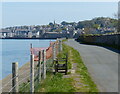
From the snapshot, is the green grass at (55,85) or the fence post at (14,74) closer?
the fence post at (14,74)

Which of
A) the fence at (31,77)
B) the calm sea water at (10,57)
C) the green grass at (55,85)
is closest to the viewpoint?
the fence at (31,77)

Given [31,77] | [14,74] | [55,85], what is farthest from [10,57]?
[14,74]

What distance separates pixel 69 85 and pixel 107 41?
41275mm

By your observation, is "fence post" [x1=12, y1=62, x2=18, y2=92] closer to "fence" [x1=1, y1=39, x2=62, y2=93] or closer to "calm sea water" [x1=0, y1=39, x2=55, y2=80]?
"fence" [x1=1, y1=39, x2=62, y2=93]

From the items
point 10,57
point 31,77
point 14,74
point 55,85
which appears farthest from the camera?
point 10,57

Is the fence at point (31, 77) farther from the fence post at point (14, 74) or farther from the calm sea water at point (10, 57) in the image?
the calm sea water at point (10, 57)

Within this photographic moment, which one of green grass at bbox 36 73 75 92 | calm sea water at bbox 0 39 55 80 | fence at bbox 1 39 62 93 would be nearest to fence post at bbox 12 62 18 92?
fence at bbox 1 39 62 93

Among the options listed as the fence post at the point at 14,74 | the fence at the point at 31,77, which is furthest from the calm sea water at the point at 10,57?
the fence post at the point at 14,74

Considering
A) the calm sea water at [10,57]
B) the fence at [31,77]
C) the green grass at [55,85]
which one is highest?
the fence at [31,77]

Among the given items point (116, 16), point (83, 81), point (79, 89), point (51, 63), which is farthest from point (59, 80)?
point (116, 16)

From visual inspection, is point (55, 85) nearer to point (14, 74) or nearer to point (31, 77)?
point (31, 77)

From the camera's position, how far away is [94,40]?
6975cm

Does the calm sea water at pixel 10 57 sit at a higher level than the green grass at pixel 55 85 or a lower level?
lower

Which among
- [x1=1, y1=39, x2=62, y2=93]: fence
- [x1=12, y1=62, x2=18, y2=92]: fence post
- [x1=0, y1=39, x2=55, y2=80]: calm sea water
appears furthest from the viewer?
[x1=0, y1=39, x2=55, y2=80]: calm sea water
